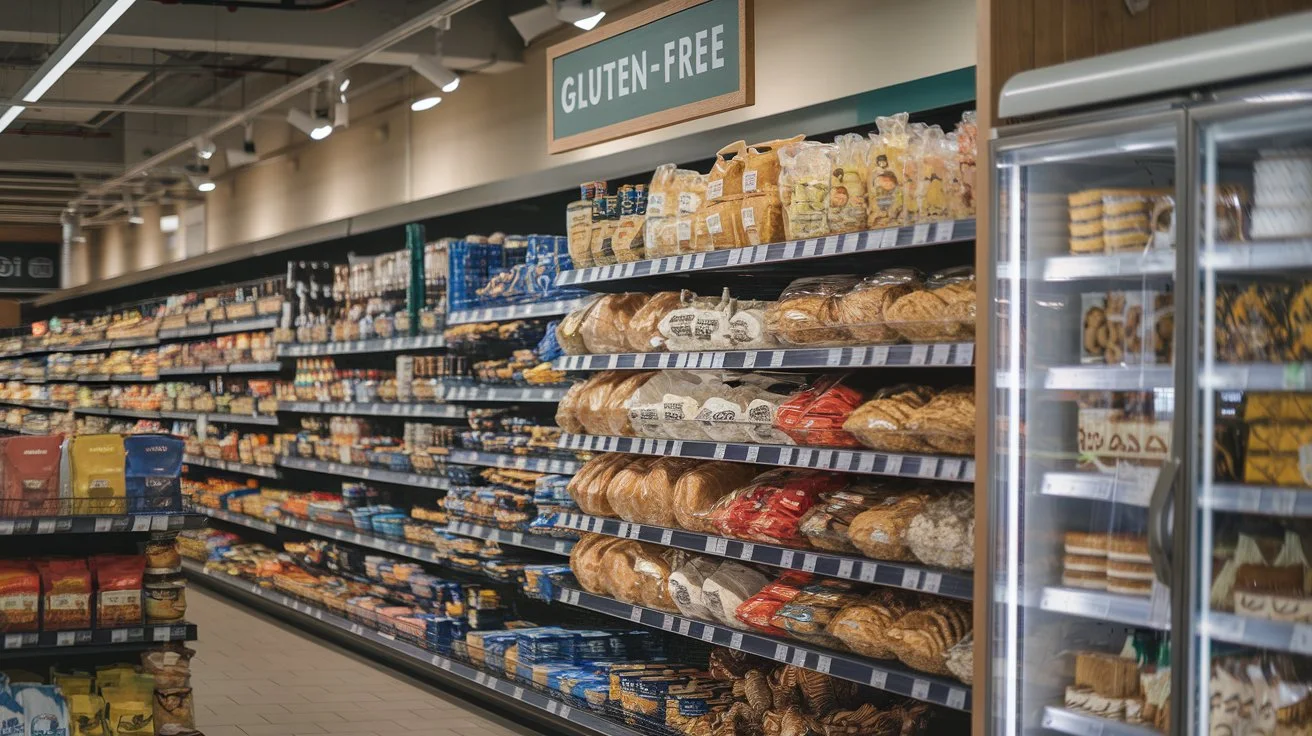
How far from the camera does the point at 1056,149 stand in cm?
293

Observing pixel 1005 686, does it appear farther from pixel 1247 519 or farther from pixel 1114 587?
pixel 1247 519

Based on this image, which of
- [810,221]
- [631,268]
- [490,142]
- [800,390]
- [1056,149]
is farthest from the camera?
[490,142]

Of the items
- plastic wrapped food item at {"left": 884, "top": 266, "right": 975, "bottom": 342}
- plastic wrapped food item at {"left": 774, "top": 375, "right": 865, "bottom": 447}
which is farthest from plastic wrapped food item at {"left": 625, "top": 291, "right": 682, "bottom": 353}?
plastic wrapped food item at {"left": 884, "top": 266, "right": 975, "bottom": 342}

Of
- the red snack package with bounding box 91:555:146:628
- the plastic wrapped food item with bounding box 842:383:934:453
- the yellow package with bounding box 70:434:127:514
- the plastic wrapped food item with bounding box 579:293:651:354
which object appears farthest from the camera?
the plastic wrapped food item with bounding box 579:293:651:354

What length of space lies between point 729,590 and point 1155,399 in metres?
1.95

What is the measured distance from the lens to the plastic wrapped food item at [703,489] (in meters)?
4.64

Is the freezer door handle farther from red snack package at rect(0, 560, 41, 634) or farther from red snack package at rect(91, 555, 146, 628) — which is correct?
red snack package at rect(0, 560, 41, 634)

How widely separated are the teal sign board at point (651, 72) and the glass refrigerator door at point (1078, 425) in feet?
4.74

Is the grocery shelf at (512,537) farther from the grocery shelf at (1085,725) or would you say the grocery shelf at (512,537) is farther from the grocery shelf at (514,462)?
the grocery shelf at (1085,725)

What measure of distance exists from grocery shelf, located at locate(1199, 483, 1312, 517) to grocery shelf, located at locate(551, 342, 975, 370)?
0.87 m

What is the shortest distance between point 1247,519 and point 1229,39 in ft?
3.10

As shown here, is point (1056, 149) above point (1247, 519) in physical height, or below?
above

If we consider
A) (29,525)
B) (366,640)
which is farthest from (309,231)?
(29,525)

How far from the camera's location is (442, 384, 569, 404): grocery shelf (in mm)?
5980
